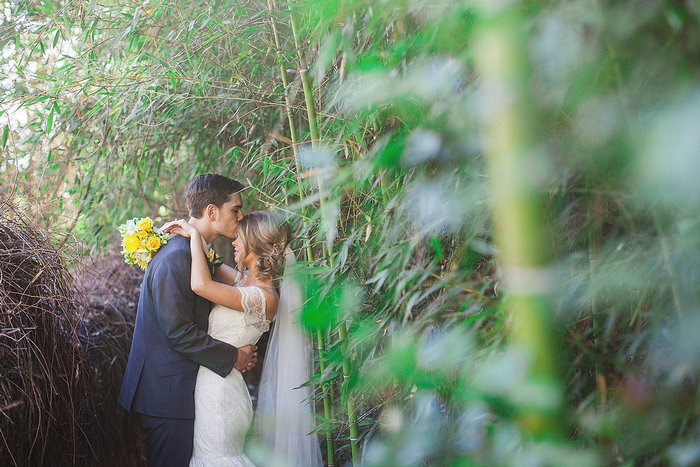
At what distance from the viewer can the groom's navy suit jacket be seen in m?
2.48

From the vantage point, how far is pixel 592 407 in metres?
1.04

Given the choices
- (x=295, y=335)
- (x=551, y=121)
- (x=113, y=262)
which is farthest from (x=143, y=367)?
(x=551, y=121)

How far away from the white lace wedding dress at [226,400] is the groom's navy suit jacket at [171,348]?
0.17ft

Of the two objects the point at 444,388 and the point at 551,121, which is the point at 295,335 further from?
the point at 551,121

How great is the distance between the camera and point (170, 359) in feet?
8.30

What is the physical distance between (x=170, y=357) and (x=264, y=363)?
44 cm

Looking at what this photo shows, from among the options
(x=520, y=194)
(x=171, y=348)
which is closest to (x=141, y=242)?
(x=171, y=348)

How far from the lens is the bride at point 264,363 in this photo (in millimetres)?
2445

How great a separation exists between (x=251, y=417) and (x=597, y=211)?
7.02 ft

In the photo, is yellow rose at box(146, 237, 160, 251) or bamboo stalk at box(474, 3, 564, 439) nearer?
bamboo stalk at box(474, 3, 564, 439)

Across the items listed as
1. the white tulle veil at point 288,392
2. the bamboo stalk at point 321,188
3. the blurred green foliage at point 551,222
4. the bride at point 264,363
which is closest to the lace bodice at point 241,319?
the bride at point 264,363

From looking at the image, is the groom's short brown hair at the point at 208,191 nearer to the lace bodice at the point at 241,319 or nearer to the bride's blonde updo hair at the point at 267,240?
the bride's blonde updo hair at the point at 267,240

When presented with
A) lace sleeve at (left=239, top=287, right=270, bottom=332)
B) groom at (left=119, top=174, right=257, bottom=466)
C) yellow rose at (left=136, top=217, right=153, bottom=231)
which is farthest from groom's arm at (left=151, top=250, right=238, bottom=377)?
yellow rose at (left=136, top=217, right=153, bottom=231)

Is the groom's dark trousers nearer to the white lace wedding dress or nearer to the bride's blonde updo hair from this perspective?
the white lace wedding dress
